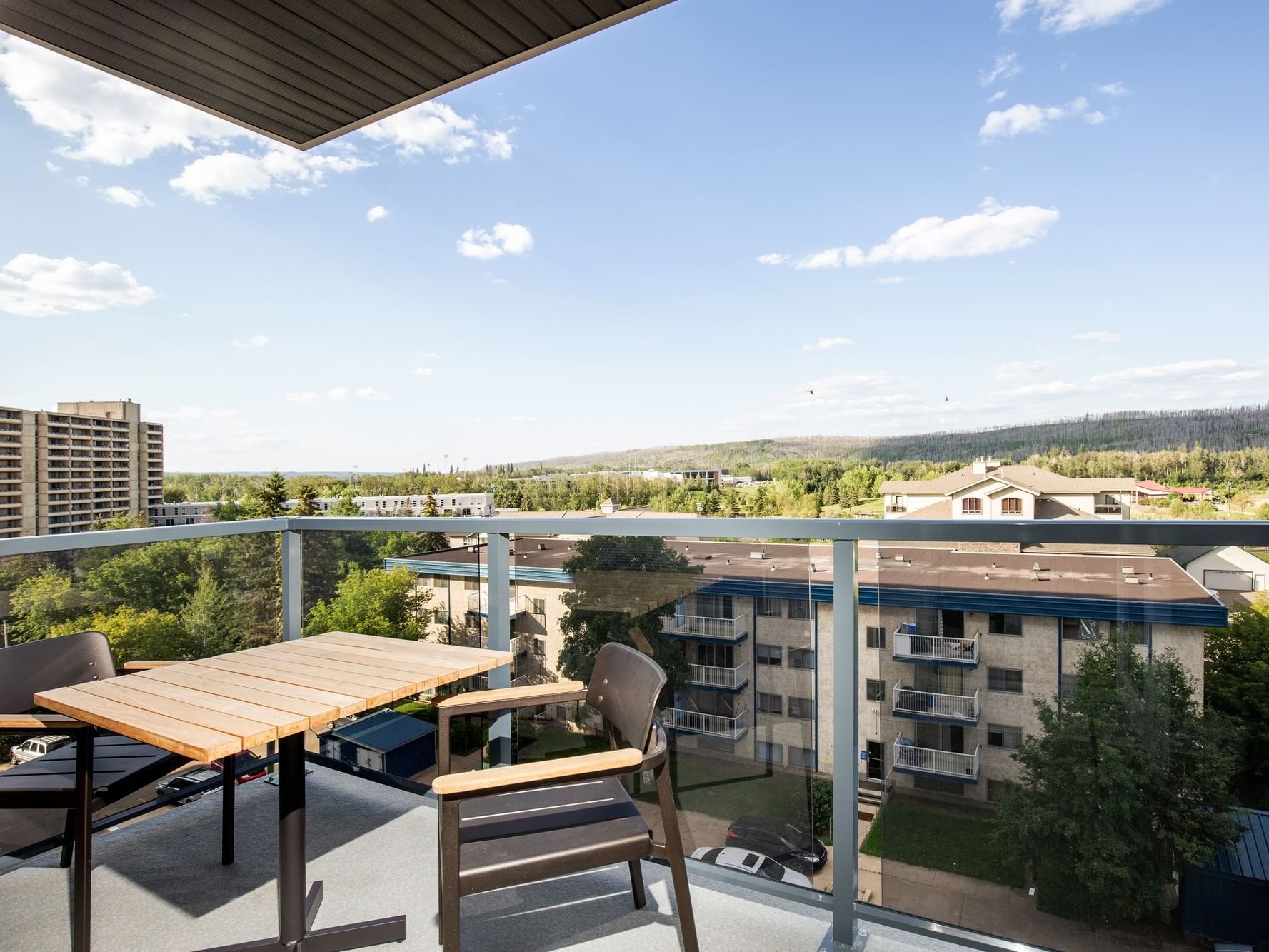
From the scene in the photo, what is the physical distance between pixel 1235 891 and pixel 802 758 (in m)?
1.06

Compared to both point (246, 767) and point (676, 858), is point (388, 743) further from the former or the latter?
point (676, 858)

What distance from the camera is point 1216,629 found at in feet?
5.73

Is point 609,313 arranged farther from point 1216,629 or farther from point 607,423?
point 1216,629

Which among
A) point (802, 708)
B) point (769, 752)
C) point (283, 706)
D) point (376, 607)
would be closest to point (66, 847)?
point (376, 607)

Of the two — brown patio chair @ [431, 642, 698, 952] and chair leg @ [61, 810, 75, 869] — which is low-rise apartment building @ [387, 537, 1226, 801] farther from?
chair leg @ [61, 810, 75, 869]

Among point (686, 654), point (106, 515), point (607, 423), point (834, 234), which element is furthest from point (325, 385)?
point (686, 654)

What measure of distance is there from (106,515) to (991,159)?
42.8 metres

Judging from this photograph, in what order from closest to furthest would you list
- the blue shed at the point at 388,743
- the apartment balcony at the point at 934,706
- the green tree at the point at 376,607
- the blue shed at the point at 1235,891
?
1. the blue shed at the point at 1235,891
2. the apartment balcony at the point at 934,706
3. the blue shed at the point at 388,743
4. the green tree at the point at 376,607

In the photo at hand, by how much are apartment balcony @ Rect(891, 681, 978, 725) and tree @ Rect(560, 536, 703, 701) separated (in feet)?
2.33

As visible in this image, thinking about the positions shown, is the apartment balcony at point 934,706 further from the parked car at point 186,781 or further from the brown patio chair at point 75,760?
the parked car at point 186,781

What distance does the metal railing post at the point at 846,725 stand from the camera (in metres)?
2.09

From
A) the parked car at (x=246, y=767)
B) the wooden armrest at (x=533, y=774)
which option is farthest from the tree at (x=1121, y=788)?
the parked car at (x=246, y=767)

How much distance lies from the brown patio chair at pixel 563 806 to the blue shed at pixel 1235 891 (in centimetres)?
124

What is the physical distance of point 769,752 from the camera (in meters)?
2.29
